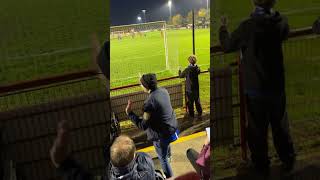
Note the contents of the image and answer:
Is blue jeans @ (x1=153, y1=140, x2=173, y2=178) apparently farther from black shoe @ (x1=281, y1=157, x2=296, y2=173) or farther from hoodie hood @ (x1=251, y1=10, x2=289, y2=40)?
hoodie hood @ (x1=251, y1=10, x2=289, y2=40)

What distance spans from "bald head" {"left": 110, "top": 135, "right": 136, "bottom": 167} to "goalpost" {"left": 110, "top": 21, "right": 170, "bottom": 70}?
396 mm

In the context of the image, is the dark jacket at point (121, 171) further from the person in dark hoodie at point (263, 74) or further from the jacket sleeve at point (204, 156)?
the person in dark hoodie at point (263, 74)

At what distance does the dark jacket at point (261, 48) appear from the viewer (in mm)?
1662

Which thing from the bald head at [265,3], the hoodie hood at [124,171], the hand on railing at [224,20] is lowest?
the hoodie hood at [124,171]

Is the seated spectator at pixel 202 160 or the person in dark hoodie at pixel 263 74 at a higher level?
the person in dark hoodie at pixel 263 74

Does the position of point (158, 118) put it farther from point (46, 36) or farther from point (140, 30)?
point (46, 36)

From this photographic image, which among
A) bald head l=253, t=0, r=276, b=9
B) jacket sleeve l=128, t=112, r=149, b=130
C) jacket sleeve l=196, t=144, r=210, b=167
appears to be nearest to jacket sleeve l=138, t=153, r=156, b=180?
jacket sleeve l=128, t=112, r=149, b=130

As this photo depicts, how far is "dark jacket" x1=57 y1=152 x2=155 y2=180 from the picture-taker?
5.02ft

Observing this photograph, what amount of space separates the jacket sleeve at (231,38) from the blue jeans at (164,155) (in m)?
0.62

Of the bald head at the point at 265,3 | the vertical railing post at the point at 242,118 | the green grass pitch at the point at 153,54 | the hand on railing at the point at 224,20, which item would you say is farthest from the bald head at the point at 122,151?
→ the bald head at the point at 265,3

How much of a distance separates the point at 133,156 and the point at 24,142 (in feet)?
1.48

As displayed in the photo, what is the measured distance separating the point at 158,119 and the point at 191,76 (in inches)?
11.1

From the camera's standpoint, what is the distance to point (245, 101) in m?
1.73

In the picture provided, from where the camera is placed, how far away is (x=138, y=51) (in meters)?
1.66
